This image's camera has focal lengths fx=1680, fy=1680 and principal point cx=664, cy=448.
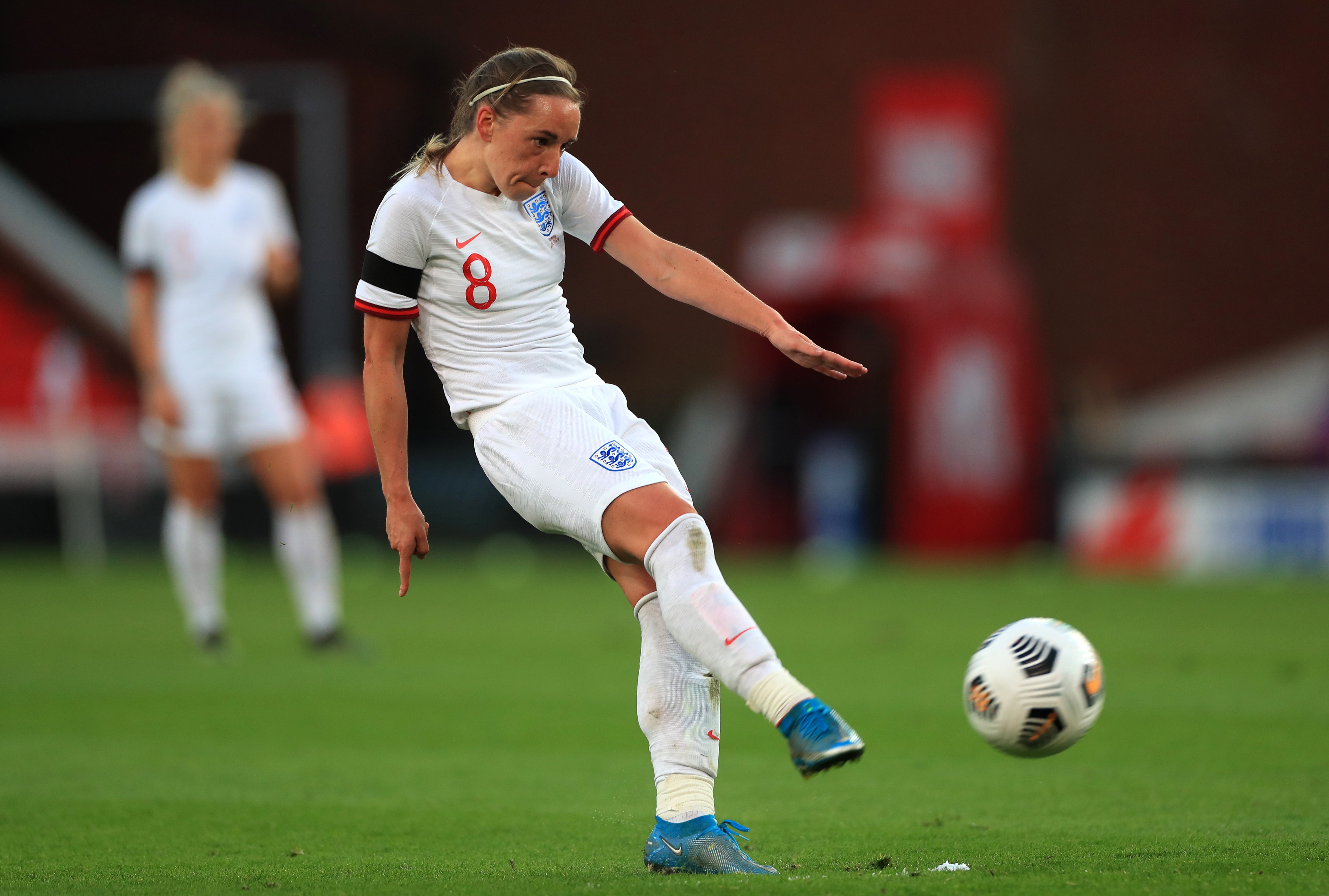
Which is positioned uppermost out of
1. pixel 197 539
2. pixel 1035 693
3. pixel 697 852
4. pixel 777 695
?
pixel 777 695

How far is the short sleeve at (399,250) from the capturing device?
420 cm

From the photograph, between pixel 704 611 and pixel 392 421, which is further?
pixel 392 421

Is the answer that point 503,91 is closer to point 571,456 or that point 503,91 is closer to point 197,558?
point 571,456

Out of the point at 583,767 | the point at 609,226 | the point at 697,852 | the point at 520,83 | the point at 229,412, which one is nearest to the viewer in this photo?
the point at 697,852

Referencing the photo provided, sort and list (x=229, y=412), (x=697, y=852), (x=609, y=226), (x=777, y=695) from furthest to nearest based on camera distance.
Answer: (x=229, y=412) < (x=609, y=226) < (x=697, y=852) < (x=777, y=695)

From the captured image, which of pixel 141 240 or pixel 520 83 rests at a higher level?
pixel 520 83

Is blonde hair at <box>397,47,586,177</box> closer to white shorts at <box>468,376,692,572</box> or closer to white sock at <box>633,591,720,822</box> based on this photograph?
white shorts at <box>468,376,692,572</box>

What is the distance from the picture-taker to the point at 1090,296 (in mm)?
22688

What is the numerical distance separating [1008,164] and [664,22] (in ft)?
17.1

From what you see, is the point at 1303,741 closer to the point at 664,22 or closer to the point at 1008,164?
the point at 1008,164

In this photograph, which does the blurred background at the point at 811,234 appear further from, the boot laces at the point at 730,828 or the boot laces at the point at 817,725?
the boot laces at the point at 817,725

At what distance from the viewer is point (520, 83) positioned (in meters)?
4.12

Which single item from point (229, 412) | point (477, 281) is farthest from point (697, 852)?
point (229, 412)

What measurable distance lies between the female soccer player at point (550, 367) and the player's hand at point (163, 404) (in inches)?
190
